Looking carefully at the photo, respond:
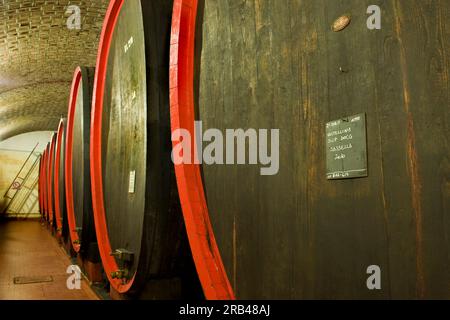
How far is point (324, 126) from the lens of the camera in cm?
82

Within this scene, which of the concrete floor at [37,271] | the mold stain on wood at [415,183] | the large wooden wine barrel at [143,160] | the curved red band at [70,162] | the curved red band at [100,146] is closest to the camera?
the mold stain on wood at [415,183]

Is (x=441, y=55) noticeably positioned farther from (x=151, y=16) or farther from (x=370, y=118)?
(x=151, y=16)

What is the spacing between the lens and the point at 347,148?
2.46ft

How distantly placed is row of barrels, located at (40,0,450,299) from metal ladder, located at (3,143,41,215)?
55.1ft

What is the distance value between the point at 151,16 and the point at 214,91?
0.62 meters

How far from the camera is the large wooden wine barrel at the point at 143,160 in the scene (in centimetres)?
152

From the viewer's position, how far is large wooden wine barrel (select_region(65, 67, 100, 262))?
8.87 feet

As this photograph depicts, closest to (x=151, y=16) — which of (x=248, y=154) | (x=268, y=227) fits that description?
(x=248, y=154)
